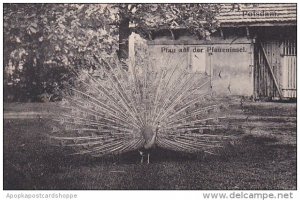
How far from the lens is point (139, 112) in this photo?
190cm

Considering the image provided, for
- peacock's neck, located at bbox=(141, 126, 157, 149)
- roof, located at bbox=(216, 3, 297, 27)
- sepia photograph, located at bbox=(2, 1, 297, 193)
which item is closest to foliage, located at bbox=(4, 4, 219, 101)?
sepia photograph, located at bbox=(2, 1, 297, 193)

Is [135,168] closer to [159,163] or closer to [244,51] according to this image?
[159,163]

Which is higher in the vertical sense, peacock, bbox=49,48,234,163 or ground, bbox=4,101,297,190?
peacock, bbox=49,48,234,163

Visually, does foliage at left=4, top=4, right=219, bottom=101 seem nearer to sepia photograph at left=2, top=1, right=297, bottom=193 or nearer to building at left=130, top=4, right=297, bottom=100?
sepia photograph at left=2, top=1, right=297, bottom=193

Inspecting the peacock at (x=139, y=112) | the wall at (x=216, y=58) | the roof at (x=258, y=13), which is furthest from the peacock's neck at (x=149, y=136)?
the roof at (x=258, y=13)

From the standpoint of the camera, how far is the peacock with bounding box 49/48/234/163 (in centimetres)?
186

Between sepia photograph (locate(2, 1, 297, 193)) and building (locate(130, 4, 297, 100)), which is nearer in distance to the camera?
sepia photograph (locate(2, 1, 297, 193))

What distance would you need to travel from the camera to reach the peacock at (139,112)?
6.11ft

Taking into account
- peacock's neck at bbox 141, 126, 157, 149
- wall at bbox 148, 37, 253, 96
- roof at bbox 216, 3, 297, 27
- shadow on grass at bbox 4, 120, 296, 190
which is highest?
roof at bbox 216, 3, 297, 27

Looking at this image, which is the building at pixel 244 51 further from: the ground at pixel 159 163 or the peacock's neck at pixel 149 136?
the peacock's neck at pixel 149 136

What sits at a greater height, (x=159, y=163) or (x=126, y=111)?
(x=126, y=111)

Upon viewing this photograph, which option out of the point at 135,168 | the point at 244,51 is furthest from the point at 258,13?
the point at 135,168

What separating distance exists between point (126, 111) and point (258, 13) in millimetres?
640

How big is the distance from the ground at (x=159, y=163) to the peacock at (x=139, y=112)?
0.13ft
